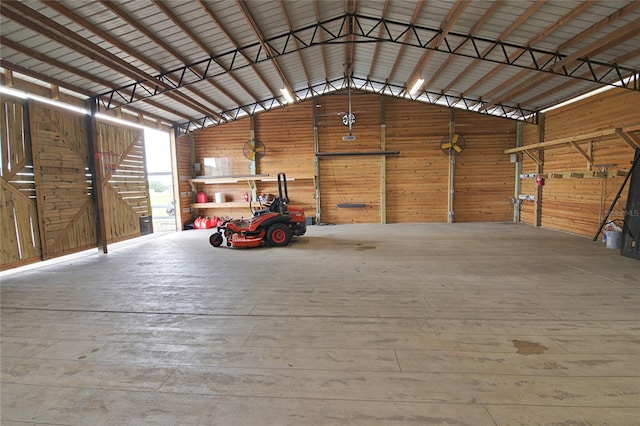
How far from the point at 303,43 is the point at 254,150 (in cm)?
549

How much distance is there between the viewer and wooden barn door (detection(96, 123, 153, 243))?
8211 millimetres

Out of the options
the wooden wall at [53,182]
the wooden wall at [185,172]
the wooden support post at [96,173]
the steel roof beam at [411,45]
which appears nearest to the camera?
the wooden wall at [53,182]

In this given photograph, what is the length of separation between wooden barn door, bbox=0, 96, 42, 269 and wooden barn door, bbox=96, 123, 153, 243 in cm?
160

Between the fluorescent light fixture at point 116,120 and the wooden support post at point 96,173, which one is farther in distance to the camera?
the fluorescent light fixture at point 116,120

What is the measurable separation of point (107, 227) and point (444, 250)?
29.1 feet

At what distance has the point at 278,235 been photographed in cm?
786

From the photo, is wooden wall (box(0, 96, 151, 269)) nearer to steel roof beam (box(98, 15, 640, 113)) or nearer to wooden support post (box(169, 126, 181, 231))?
steel roof beam (box(98, 15, 640, 113))

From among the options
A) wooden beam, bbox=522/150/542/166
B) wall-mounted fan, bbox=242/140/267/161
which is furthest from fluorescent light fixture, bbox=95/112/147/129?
wooden beam, bbox=522/150/542/166

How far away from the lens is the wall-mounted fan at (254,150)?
12047 millimetres

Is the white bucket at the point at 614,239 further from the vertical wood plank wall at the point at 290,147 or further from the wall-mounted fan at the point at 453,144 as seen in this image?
the vertical wood plank wall at the point at 290,147

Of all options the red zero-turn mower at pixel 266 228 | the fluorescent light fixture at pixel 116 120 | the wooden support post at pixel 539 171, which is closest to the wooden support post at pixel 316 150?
the red zero-turn mower at pixel 266 228

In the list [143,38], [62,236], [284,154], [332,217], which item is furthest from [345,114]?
[62,236]

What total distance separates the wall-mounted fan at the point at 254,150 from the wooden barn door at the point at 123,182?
12.2ft

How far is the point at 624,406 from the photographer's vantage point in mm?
2006
